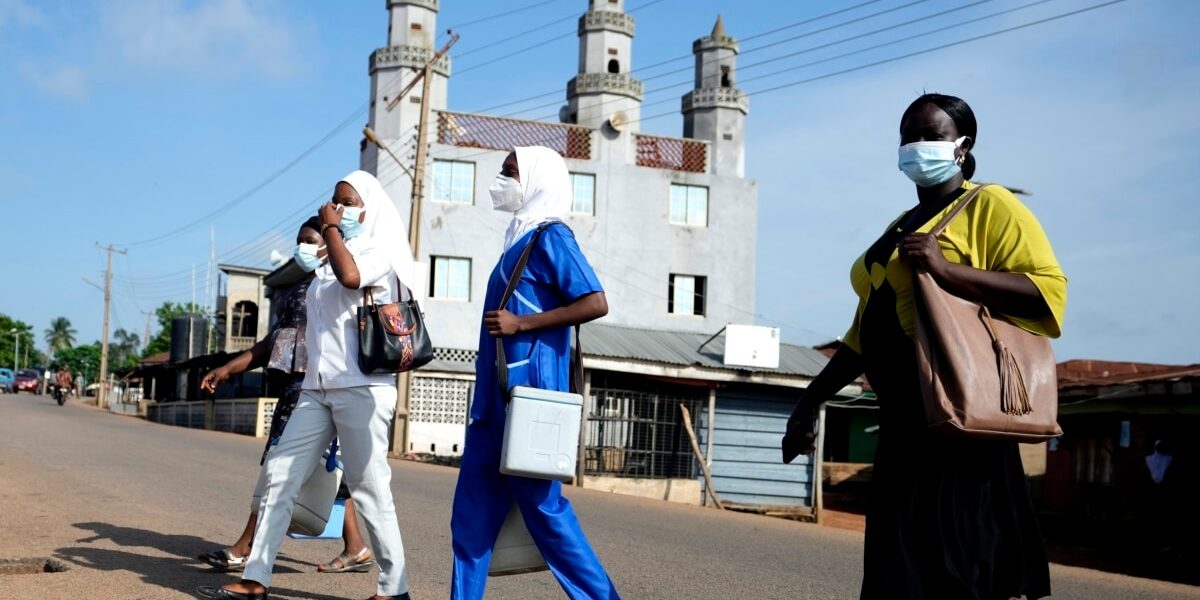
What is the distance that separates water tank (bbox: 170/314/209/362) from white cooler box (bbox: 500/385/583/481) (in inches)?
2292

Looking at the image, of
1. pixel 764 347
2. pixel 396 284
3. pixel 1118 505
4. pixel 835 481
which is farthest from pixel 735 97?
pixel 396 284

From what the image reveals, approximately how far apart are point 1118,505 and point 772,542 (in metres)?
10.4

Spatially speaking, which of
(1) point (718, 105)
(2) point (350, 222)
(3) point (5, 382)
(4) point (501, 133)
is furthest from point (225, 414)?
(3) point (5, 382)

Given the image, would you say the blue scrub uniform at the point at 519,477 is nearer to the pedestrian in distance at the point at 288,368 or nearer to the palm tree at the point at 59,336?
the pedestrian in distance at the point at 288,368

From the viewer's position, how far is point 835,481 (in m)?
28.6

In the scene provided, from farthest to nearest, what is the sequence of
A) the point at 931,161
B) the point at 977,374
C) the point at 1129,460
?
the point at 1129,460, the point at 931,161, the point at 977,374

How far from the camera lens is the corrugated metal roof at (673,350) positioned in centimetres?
1956

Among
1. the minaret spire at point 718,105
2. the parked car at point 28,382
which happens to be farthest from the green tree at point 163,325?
the minaret spire at point 718,105

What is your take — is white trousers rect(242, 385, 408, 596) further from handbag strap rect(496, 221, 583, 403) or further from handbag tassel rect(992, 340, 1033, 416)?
handbag tassel rect(992, 340, 1033, 416)

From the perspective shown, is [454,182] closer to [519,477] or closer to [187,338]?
[187,338]

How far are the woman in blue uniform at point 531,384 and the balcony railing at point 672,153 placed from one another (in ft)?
112

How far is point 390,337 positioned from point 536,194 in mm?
1037

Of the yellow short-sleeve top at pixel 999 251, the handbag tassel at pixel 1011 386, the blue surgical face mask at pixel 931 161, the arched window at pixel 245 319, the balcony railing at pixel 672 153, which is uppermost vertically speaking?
the balcony railing at pixel 672 153

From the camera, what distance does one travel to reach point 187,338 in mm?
59688
